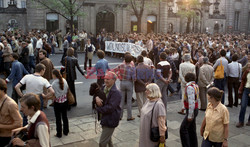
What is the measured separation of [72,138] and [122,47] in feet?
49.7

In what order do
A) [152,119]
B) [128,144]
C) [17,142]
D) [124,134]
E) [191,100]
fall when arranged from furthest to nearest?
[124,134], [128,144], [191,100], [152,119], [17,142]

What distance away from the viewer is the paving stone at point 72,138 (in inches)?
255

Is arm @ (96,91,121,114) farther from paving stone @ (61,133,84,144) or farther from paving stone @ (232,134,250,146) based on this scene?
paving stone @ (232,134,250,146)

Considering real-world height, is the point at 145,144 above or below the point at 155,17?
below

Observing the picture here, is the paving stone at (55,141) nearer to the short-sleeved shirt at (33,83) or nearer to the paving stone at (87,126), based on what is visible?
the paving stone at (87,126)

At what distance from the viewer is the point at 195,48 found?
14.5 m

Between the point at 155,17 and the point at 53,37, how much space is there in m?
18.9

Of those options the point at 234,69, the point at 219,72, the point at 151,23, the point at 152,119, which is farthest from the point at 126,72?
the point at 151,23

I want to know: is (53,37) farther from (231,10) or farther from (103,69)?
(231,10)

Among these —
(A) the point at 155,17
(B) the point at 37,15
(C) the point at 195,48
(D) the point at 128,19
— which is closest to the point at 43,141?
Result: (C) the point at 195,48

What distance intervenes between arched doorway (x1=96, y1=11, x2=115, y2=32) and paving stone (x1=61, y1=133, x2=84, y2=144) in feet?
94.7

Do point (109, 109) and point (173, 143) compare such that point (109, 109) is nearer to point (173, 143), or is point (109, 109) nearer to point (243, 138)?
point (173, 143)

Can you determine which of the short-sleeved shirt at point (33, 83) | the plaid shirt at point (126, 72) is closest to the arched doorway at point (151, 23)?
the plaid shirt at point (126, 72)

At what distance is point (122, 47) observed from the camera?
21.3 meters
